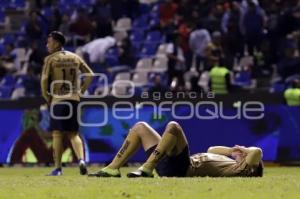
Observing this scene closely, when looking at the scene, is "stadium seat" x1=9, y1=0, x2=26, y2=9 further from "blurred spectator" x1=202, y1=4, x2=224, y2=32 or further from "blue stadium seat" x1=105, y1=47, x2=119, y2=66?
"blurred spectator" x1=202, y1=4, x2=224, y2=32

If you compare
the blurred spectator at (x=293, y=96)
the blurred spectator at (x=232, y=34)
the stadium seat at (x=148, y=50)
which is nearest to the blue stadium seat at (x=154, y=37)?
the stadium seat at (x=148, y=50)

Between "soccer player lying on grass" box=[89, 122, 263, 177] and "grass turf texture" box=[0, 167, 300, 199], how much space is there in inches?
11.6

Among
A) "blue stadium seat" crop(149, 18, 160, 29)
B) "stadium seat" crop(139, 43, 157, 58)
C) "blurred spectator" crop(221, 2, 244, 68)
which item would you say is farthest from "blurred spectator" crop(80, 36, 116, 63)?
"blurred spectator" crop(221, 2, 244, 68)

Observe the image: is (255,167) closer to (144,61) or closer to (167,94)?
(167,94)

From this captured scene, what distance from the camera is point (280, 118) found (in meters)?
18.8

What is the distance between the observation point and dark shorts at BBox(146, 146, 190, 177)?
10680mm

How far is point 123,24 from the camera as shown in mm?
27250

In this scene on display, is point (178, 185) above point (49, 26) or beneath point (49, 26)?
beneath

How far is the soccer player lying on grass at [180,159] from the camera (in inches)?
417

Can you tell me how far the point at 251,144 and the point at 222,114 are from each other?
2.92 feet

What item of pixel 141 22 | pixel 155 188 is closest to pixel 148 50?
pixel 141 22

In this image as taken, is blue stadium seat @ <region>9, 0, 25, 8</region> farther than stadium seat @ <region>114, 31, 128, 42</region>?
Yes

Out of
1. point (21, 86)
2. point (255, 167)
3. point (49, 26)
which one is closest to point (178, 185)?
point (255, 167)

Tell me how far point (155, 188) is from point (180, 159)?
1.30 metres
